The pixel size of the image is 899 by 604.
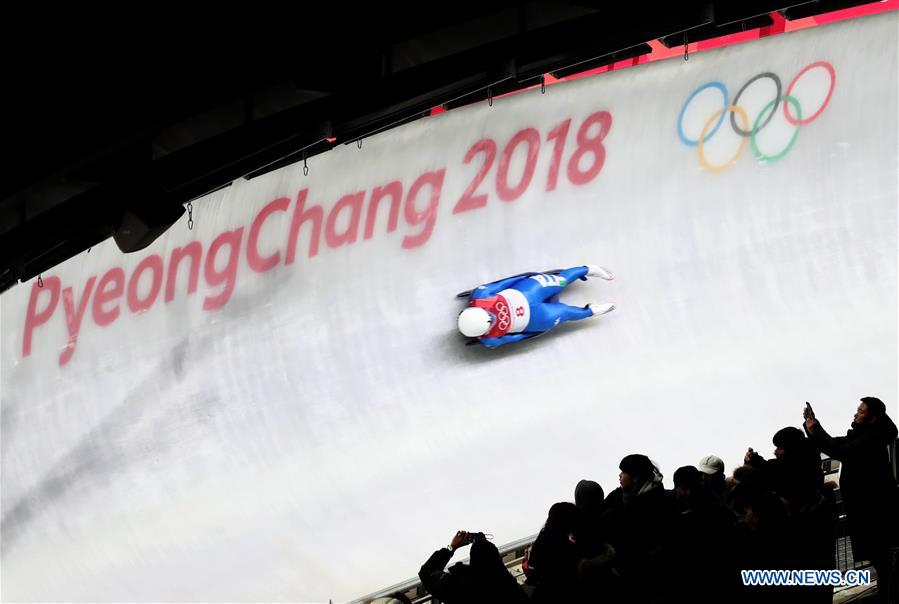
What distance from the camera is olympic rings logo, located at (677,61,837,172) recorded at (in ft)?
27.7

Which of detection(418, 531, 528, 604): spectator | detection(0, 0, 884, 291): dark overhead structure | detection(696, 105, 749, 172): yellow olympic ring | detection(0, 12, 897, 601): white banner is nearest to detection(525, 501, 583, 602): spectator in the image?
detection(418, 531, 528, 604): spectator

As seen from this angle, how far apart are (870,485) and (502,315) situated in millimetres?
4397

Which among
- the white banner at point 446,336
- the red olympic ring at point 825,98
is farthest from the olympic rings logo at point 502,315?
the red olympic ring at point 825,98

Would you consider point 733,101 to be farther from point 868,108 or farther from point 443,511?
point 443,511

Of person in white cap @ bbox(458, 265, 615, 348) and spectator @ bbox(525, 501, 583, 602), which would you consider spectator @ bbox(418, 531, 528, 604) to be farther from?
person in white cap @ bbox(458, 265, 615, 348)

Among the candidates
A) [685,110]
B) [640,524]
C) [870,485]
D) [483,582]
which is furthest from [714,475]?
[685,110]

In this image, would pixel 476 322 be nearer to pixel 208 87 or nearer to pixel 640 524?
pixel 640 524

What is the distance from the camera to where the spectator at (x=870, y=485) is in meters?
4.09

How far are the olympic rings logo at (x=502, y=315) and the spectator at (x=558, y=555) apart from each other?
4.89m

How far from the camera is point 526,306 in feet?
27.7

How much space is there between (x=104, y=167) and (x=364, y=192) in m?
5.98

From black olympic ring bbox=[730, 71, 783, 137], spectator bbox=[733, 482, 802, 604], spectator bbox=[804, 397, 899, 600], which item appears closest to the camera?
spectator bbox=[733, 482, 802, 604]

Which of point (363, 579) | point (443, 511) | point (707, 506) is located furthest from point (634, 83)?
point (707, 506)

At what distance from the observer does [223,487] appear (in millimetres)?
8844
